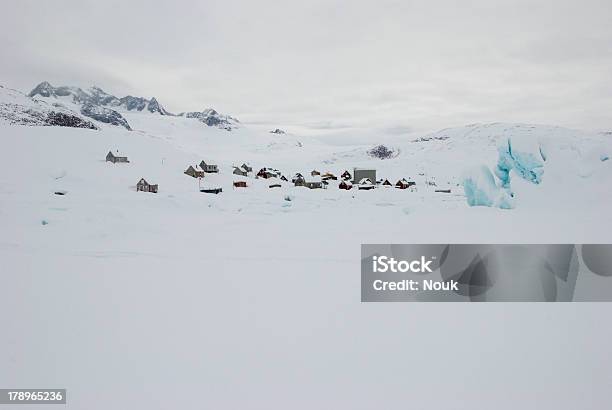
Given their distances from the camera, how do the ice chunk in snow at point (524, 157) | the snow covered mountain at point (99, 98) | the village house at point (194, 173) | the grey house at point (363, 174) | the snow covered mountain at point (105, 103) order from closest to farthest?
the ice chunk in snow at point (524, 157), the village house at point (194, 173), the grey house at point (363, 174), the snow covered mountain at point (105, 103), the snow covered mountain at point (99, 98)

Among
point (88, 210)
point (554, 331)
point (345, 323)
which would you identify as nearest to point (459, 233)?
point (554, 331)

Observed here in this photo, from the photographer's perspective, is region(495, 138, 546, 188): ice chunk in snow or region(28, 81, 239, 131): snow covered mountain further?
region(28, 81, 239, 131): snow covered mountain

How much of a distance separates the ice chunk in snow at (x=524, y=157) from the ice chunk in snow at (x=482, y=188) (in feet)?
3.69

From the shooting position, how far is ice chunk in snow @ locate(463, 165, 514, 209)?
50.9 ft

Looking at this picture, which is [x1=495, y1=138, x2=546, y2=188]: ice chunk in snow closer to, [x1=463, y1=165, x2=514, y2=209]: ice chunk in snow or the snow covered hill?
the snow covered hill

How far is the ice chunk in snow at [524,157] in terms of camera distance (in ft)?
51.2

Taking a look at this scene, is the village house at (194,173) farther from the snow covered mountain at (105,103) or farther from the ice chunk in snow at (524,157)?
the snow covered mountain at (105,103)

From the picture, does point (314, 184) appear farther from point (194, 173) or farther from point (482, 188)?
point (482, 188)

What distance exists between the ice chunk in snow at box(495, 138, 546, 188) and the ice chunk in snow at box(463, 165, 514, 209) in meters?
1.13

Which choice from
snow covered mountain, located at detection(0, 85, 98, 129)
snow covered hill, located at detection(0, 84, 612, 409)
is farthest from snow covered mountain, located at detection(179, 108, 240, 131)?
snow covered hill, located at detection(0, 84, 612, 409)

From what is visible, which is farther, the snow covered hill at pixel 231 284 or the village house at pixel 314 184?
the village house at pixel 314 184

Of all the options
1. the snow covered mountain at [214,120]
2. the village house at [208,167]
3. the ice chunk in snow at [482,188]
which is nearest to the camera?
the ice chunk in snow at [482,188]

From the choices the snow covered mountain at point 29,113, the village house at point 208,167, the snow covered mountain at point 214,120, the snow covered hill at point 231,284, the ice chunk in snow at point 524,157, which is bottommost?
the snow covered hill at point 231,284

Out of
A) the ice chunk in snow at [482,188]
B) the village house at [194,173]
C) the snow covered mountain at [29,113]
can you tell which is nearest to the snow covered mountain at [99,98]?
the snow covered mountain at [29,113]
